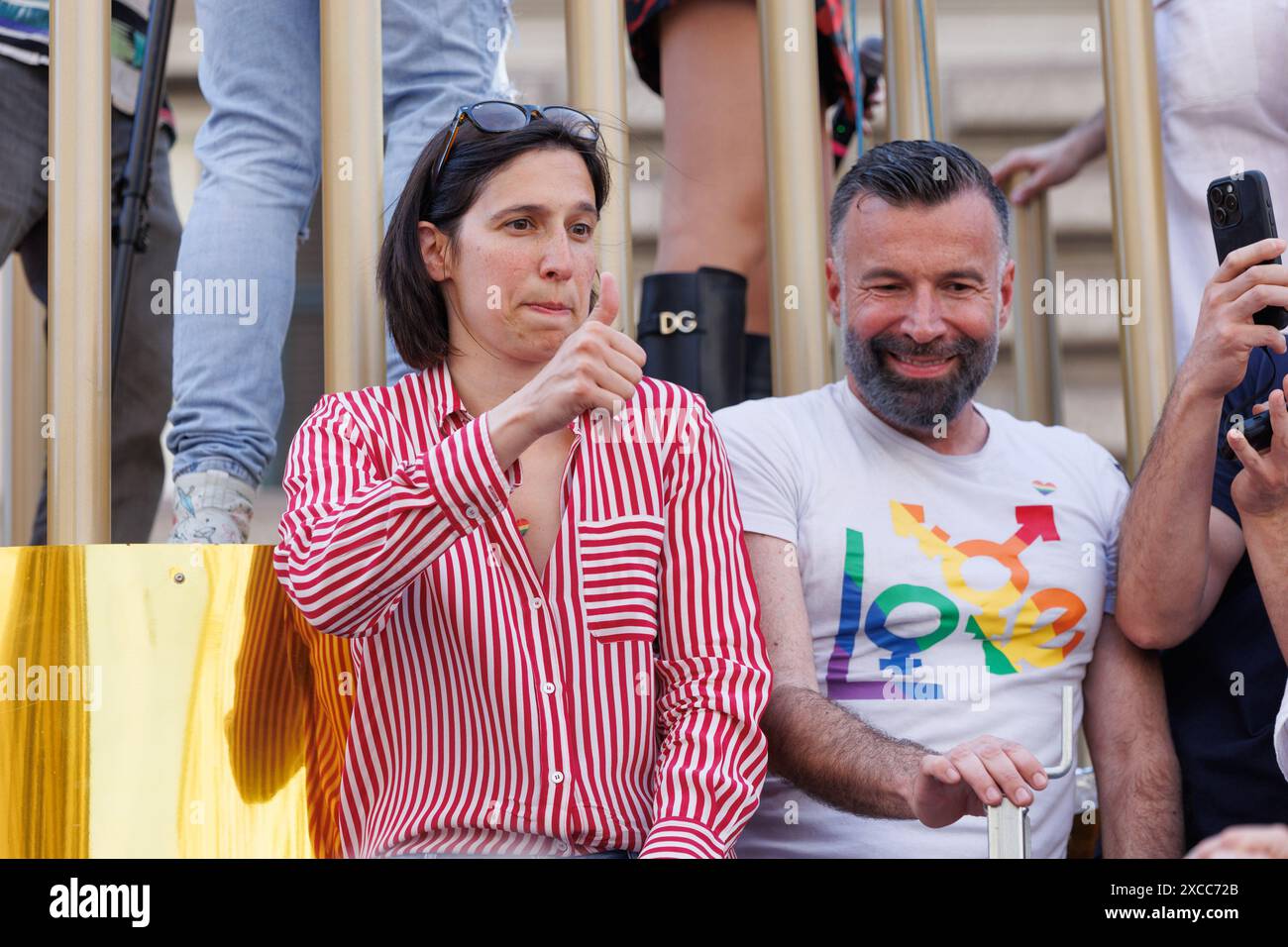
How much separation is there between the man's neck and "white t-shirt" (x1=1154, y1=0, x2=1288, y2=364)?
549mm

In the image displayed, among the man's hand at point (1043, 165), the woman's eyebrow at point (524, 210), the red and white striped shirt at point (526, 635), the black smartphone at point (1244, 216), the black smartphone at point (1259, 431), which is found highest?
the man's hand at point (1043, 165)

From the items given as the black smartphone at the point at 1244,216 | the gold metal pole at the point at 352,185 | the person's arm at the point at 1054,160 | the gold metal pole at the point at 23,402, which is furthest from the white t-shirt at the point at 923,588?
the gold metal pole at the point at 23,402

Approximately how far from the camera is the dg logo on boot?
2.75m

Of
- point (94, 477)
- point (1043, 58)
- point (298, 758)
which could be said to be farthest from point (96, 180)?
point (1043, 58)

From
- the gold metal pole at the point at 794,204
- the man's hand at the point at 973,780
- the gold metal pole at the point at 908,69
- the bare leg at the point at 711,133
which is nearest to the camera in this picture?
the man's hand at the point at 973,780

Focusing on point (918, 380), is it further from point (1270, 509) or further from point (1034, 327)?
point (1034, 327)

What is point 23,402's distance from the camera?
3588 mm

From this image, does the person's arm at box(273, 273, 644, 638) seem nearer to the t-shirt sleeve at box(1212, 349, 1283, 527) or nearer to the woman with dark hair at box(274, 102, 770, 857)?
the woman with dark hair at box(274, 102, 770, 857)

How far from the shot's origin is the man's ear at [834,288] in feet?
8.74

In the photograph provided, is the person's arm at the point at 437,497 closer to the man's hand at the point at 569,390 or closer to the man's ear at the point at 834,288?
the man's hand at the point at 569,390

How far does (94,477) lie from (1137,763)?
62.5 inches

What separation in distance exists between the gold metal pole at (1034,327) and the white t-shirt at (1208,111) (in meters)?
0.46

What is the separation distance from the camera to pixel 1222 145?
2881 mm
